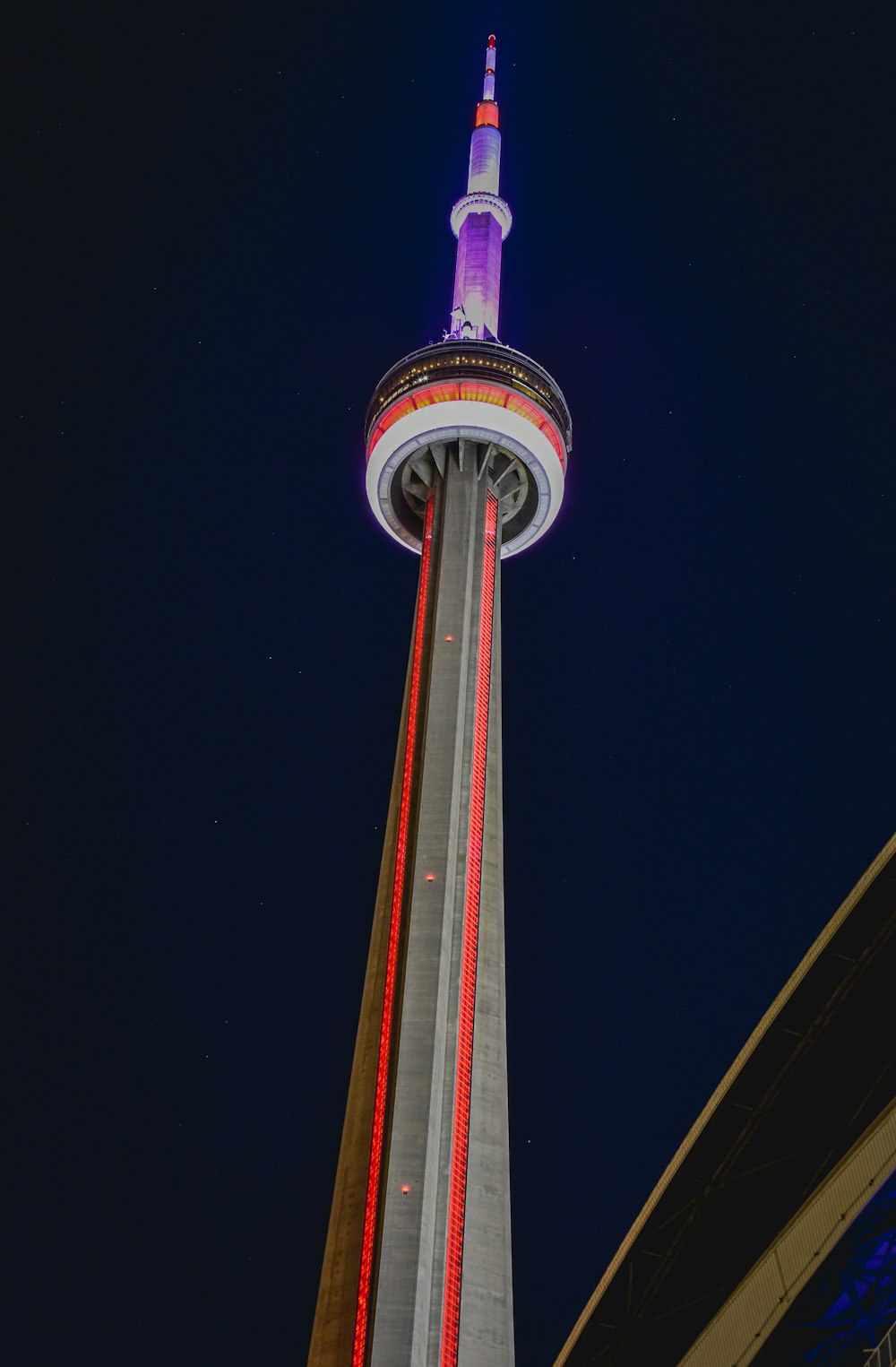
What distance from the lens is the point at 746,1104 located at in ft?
119

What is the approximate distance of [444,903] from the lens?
125ft

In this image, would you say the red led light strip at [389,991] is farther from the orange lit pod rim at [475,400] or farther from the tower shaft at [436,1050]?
the orange lit pod rim at [475,400]

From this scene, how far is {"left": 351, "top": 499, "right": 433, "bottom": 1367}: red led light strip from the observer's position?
105ft

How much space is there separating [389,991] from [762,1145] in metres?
10.4

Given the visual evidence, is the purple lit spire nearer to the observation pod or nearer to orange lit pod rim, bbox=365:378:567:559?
the observation pod

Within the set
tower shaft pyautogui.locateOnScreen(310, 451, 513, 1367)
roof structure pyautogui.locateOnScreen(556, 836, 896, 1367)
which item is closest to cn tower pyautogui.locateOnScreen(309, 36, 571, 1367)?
tower shaft pyautogui.locateOnScreen(310, 451, 513, 1367)

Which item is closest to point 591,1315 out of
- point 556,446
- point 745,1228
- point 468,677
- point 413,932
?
point 745,1228

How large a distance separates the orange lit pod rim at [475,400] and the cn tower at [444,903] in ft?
0.22

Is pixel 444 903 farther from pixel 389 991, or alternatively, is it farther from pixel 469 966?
pixel 389 991

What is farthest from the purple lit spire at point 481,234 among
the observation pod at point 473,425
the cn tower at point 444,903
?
the observation pod at point 473,425

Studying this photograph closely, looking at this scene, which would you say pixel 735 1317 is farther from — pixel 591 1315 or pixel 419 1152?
pixel 591 1315

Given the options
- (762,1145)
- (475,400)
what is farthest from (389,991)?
(475,400)

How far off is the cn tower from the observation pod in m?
0.07

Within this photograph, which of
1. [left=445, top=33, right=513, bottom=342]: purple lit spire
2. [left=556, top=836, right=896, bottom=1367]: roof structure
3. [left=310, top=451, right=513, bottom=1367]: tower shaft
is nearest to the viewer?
[left=310, top=451, right=513, bottom=1367]: tower shaft
